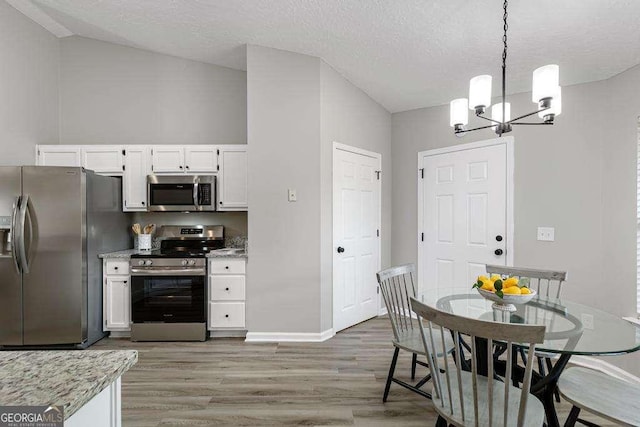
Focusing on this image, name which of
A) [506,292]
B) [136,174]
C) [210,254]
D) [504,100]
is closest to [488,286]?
[506,292]

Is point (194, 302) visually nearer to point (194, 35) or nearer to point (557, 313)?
point (194, 35)

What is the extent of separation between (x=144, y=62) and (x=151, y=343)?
331cm

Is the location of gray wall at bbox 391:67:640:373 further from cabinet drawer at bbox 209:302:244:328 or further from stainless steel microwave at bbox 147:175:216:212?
stainless steel microwave at bbox 147:175:216:212

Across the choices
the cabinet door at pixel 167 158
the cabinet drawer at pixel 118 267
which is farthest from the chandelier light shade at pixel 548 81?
the cabinet drawer at pixel 118 267

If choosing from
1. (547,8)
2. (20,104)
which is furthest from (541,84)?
(20,104)

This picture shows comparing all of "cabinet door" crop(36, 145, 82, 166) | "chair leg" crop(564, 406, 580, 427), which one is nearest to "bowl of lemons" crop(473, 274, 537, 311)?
"chair leg" crop(564, 406, 580, 427)

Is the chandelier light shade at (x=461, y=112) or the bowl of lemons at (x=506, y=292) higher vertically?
the chandelier light shade at (x=461, y=112)

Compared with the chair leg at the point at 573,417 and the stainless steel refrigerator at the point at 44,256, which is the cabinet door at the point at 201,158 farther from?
the chair leg at the point at 573,417

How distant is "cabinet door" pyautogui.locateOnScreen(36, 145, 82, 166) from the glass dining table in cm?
409

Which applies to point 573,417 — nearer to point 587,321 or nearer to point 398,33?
point 587,321

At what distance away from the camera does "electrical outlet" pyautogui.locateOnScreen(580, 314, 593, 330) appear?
69.9 inches

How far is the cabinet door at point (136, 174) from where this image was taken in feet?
12.4

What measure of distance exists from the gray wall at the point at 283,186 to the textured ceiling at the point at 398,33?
306 millimetres

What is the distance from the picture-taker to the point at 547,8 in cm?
228
